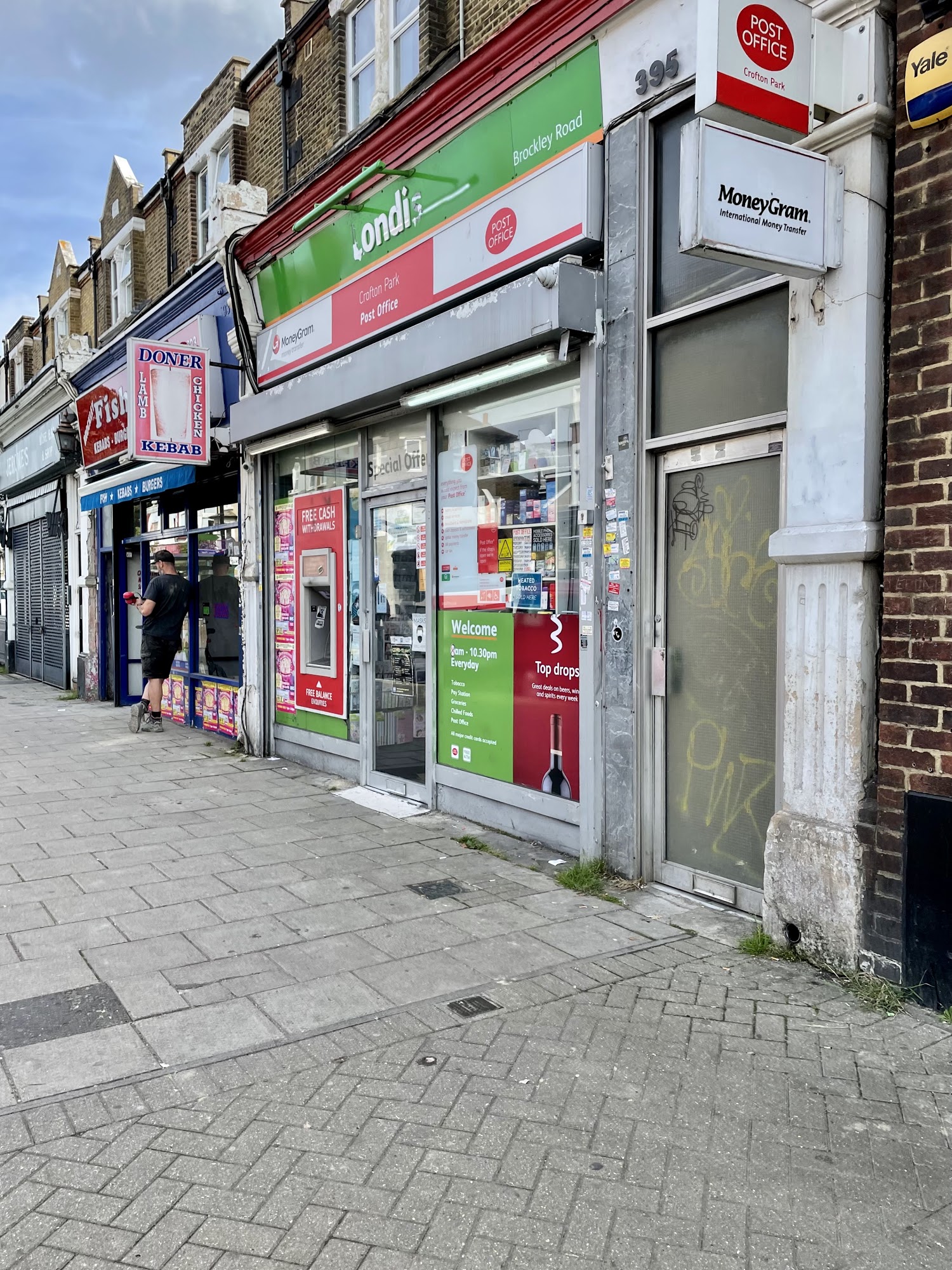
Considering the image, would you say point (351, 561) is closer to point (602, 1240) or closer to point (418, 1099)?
point (418, 1099)

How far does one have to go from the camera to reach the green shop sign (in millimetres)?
5480

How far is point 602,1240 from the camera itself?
7.80ft

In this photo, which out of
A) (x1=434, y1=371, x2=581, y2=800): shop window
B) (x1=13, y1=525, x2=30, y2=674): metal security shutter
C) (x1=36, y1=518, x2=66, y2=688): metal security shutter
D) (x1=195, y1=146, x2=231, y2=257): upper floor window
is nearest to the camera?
(x1=434, y1=371, x2=581, y2=800): shop window

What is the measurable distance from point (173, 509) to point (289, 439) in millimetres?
4124

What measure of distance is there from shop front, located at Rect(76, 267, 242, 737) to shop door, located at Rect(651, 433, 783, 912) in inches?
Answer: 235

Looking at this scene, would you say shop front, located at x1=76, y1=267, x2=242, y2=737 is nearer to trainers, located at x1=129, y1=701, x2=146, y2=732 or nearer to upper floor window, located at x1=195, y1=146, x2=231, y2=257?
trainers, located at x1=129, y1=701, x2=146, y2=732

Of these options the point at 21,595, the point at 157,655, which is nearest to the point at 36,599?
the point at 21,595

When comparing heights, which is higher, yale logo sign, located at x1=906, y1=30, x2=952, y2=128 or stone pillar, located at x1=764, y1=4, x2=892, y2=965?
yale logo sign, located at x1=906, y1=30, x2=952, y2=128

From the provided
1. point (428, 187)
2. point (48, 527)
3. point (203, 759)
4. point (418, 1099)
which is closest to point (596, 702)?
point (418, 1099)

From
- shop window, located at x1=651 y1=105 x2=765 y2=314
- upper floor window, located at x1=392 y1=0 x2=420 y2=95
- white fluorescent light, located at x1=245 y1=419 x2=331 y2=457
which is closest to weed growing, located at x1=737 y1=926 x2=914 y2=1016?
shop window, located at x1=651 y1=105 x2=765 y2=314

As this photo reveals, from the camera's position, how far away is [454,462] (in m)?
6.69

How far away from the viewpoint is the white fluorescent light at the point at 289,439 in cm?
798

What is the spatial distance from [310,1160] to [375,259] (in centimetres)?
653

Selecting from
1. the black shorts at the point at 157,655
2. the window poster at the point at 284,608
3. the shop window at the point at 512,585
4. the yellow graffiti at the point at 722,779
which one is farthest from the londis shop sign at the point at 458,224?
the black shorts at the point at 157,655
